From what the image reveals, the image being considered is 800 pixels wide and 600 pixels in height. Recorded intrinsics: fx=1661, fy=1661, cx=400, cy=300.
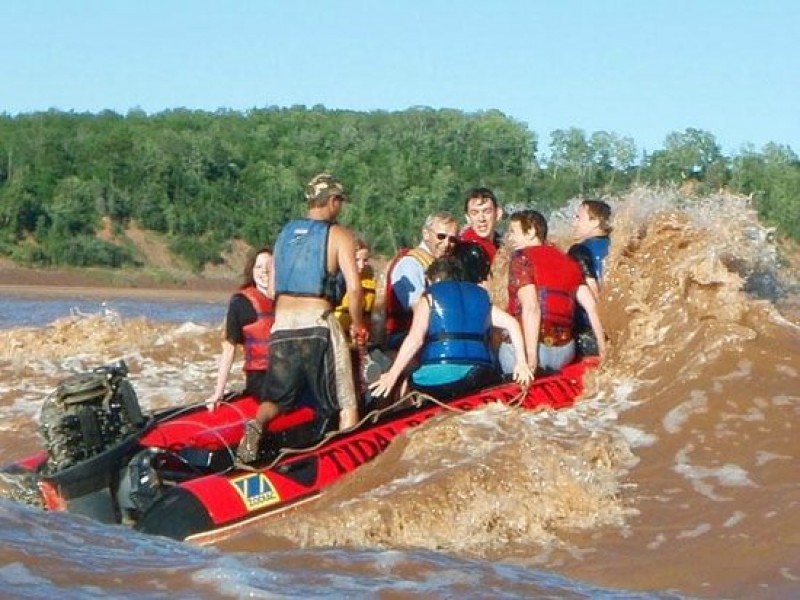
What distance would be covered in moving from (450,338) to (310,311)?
3.24 feet

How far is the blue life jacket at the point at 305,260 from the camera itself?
845 cm

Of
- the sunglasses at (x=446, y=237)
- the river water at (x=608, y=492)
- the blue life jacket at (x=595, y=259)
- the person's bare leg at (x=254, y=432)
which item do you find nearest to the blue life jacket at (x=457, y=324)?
the river water at (x=608, y=492)

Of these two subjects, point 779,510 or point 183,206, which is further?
point 183,206

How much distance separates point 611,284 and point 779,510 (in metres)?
2.97

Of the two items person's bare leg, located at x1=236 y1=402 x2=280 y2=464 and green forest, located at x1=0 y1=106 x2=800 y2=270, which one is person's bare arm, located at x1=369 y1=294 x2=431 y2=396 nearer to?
person's bare leg, located at x1=236 y1=402 x2=280 y2=464

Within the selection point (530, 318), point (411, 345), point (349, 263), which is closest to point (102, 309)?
point (530, 318)

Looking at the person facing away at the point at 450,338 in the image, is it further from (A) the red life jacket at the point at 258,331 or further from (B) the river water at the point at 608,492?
(A) the red life jacket at the point at 258,331

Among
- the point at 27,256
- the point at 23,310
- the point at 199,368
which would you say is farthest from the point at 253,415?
the point at 27,256

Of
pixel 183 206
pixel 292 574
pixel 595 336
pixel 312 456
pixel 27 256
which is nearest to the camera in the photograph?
pixel 292 574

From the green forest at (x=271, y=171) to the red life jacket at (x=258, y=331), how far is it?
109 ft

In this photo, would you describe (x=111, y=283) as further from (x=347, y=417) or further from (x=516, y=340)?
(x=347, y=417)

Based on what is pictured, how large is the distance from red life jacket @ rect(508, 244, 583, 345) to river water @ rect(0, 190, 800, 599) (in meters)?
0.41

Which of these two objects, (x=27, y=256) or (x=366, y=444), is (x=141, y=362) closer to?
(x=366, y=444)

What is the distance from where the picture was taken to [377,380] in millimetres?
9320
